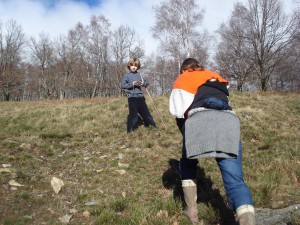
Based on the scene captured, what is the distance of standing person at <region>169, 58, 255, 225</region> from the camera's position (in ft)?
10.2

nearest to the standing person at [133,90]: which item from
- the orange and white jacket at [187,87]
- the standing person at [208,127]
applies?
the standing person at [208,127]

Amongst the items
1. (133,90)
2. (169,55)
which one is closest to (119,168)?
(133,90)

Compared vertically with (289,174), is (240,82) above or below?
above

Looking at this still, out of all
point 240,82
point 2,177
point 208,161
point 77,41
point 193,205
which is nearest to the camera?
point 193,205

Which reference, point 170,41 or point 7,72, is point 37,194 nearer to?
point 170,41

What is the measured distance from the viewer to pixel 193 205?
3.86m

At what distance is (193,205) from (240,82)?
3506 cm

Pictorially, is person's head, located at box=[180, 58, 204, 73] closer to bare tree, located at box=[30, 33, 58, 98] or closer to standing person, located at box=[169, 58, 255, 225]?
standing person, located at box=[169, 58, 255, 225]

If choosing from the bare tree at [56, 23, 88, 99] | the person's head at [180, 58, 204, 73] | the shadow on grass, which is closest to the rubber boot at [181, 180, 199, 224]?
the shadow on grass

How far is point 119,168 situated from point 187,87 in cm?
333

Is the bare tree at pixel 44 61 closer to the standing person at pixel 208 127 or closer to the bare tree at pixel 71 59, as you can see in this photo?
the bare tree at pixel 71 59

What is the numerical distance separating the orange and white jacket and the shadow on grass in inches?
54.4

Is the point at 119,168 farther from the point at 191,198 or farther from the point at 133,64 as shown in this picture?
the point at 133,64

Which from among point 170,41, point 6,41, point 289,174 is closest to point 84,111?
point 289,174
